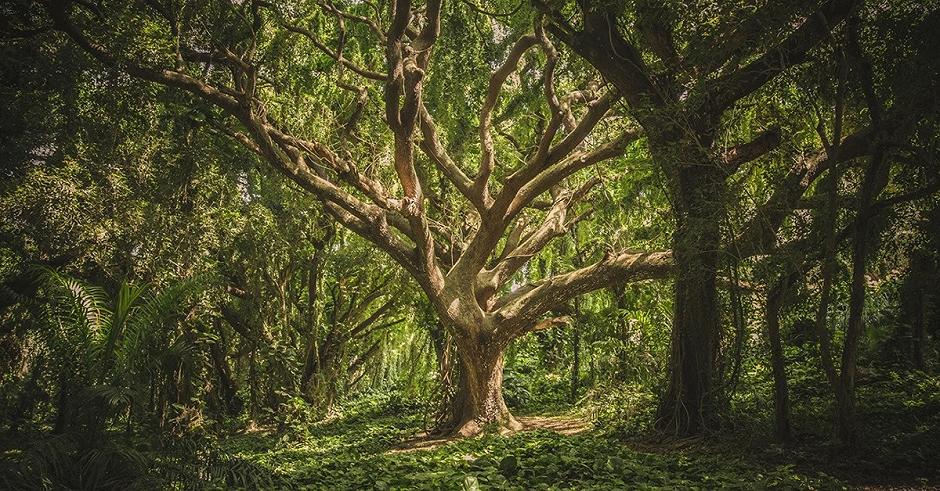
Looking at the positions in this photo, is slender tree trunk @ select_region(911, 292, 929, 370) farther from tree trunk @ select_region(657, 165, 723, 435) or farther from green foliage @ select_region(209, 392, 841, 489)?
green foliage @ select_region(209, 392, 841, 489)

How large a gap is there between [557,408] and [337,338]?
5.34 meters

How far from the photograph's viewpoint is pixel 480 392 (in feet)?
29.1

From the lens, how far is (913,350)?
756 centimetres

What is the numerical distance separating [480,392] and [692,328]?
3817 millimetres

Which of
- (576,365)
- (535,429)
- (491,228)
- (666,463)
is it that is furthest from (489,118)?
(576,365)

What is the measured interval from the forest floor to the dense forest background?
0.14 feet

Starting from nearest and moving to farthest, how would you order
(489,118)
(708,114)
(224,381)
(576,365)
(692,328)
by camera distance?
1. (708,114)
2. (692,328)
3. (489,118)
4. (576,365)
5. (224,381)

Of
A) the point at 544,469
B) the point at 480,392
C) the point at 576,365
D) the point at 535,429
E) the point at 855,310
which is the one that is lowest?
the point at 544,469

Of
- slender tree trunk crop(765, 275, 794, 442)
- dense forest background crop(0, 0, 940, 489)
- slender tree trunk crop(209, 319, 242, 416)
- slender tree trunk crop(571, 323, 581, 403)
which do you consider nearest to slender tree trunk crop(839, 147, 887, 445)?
dense forest background crop(0, 0, 940, 489)

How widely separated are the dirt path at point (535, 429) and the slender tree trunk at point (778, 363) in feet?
10.1

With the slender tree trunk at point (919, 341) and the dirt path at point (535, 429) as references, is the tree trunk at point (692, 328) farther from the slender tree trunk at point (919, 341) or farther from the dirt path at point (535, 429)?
the slender tree trunk at point (919, 341)

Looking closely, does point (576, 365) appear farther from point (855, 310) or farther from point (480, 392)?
point (855, 310)

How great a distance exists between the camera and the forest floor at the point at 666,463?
425 centimetres

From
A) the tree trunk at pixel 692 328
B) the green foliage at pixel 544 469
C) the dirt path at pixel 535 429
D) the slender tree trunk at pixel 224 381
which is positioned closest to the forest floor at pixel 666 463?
the green foliage at pixel 544 469
